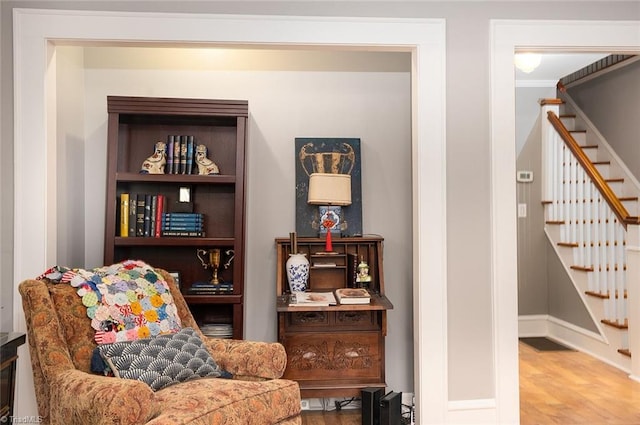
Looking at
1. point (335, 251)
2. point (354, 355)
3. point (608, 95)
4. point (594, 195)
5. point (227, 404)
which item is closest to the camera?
point (227, 404)

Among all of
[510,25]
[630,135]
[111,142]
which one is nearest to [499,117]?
[510,25]

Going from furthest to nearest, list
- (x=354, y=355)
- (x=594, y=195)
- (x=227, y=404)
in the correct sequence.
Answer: (x=594, y=195) < (x=354, y=355) < (x=227, y=404)

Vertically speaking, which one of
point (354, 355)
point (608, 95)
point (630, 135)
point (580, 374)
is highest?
point (608, 95)

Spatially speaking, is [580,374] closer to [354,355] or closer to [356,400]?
[356,400]

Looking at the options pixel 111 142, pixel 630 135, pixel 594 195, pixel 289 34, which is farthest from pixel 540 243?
pixel 111 142

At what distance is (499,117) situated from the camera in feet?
8.91

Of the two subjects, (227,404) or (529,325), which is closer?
(227,404)

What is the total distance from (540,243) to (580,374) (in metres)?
1.59

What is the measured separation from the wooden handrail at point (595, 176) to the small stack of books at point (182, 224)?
3.25 m

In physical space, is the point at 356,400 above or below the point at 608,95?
below

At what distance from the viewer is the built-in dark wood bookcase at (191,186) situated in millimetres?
3018

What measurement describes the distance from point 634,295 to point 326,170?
102 inches

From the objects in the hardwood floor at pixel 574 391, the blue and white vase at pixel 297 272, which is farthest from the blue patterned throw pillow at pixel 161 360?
the hardwood floor at pixel 574 391

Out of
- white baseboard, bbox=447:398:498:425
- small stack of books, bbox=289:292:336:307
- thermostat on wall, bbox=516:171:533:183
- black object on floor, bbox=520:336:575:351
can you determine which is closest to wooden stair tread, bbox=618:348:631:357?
black object on floor, bbox=520:336:575:351
